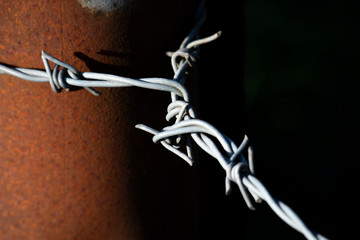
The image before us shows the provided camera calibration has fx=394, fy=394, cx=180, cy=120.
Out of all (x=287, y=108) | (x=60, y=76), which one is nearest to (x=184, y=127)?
(x=60, y=76)

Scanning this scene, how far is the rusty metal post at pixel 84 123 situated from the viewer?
2.40ft

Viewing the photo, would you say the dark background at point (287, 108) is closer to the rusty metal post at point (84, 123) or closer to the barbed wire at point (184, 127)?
the rusty metal post at point (84, 123)

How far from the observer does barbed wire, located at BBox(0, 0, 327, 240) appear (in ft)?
1.74

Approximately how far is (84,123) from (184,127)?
26cm

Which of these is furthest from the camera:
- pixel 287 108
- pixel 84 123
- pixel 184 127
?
pixel 287 108

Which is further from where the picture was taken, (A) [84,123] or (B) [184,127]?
(A) [84,123]

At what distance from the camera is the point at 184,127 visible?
61 cm

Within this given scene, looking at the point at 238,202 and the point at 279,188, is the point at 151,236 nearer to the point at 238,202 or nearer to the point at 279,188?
the point at 238,202

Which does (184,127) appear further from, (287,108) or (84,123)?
(287,108)

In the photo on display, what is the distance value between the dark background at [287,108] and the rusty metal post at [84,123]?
2.17 feet

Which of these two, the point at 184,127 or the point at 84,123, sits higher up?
the point at 84,123

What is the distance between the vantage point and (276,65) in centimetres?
295

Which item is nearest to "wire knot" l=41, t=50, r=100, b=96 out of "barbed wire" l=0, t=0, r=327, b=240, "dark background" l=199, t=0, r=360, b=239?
"barbed wire" l=0, t=0, r=327, b=240

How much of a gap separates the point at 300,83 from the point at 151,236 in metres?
2.17
